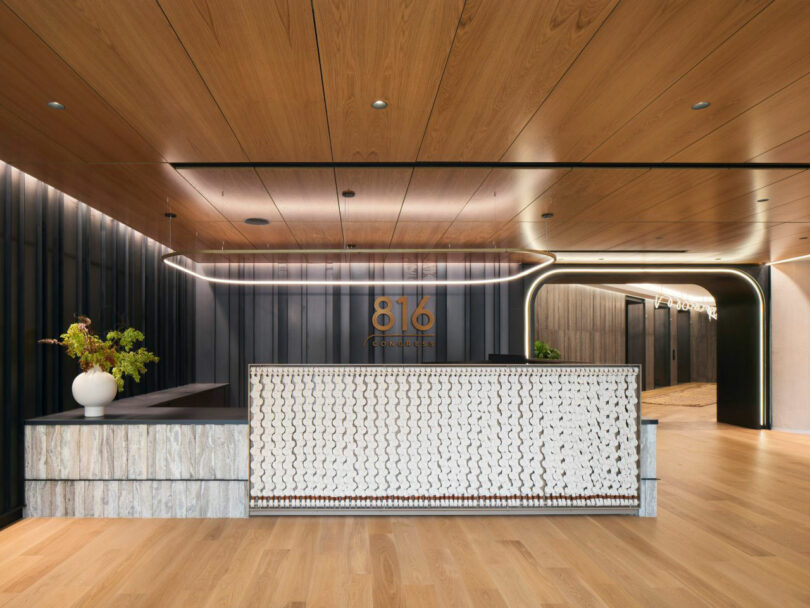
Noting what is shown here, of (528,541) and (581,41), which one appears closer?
(581,41)

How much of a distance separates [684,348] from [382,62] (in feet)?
60.6

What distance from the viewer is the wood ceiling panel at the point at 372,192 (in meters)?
4.12

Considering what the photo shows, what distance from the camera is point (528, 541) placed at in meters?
3.64

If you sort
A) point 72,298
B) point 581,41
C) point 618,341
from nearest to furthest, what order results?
point 581,41, point 72,298, point 618,341

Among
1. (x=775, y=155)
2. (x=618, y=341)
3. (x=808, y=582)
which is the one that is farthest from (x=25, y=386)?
(x=618, y=341)

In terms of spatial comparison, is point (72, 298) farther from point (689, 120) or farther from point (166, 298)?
point (689, 120)

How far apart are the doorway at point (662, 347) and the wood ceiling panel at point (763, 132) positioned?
13324mm

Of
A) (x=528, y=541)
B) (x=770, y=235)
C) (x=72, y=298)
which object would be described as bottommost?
(x=528, y=541)

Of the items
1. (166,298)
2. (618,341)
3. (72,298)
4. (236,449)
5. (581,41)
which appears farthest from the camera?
(618,341)

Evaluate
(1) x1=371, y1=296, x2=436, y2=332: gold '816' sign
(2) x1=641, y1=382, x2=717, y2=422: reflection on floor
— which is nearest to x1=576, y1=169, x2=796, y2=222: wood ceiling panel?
(1) x1=371, y1=296, x2=436, y2=332: gold '816' sign

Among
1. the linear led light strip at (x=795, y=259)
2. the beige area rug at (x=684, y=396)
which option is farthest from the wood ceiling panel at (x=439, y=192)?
the beige area rug at (x=684, y=396)

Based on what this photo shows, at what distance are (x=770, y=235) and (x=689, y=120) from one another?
4449 millimetres

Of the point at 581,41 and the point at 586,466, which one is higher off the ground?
the point at 581,41

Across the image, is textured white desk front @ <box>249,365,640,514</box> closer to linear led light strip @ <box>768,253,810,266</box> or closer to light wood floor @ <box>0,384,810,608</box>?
light wood floor @ <box>0,384,810,608</box>
